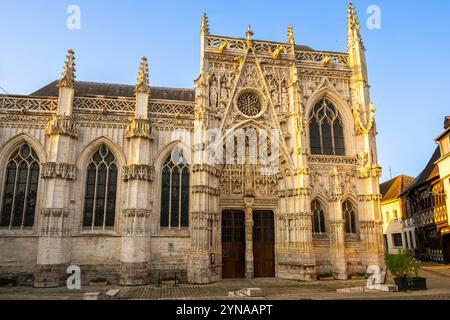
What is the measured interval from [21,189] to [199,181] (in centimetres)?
1022

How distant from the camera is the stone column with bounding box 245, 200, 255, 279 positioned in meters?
20.2

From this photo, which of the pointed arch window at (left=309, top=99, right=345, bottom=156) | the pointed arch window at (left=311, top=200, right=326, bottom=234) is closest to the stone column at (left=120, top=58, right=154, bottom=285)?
the pointed arch window at (left=311, top=200, right=326, bottom=234)

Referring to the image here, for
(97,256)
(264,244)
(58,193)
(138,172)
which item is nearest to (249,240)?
(264,244)

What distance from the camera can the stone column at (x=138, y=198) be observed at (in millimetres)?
18312

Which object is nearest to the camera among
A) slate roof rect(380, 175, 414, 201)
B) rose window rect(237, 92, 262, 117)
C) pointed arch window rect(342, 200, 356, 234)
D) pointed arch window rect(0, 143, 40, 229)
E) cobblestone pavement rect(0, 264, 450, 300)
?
cobblestone pavement rect(0, 264, 450, 300)

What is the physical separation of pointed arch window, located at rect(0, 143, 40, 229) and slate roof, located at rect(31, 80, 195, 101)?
610 cm

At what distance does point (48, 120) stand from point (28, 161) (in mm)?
2653

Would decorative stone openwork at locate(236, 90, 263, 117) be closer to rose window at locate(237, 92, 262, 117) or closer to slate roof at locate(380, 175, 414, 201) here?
rose window at locate(237, 92, 262, 117)

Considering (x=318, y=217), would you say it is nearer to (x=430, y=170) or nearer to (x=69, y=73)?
(x=430, y=170)

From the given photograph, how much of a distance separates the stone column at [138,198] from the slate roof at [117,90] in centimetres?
416

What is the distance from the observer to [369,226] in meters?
21.1

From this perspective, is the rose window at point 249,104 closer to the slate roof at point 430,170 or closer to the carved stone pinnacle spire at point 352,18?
the carved stone pinnacle spire at point 352,18
